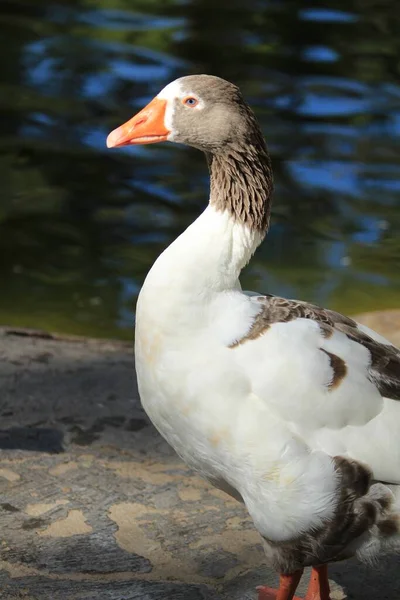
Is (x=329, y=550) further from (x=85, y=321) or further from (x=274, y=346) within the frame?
(x=85, y=321)

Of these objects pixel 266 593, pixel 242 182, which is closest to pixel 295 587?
pixel 266 593

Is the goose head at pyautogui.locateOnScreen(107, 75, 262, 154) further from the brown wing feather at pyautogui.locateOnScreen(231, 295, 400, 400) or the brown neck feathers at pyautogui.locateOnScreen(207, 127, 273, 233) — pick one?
the brown wing feather at pyautogui.locateOnScreen(231, 295, 400, 400)

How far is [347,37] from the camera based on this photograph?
36.5ft

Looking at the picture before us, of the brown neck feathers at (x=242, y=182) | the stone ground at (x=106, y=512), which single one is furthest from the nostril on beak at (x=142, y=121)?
the stone ground at (x=106, y=512)

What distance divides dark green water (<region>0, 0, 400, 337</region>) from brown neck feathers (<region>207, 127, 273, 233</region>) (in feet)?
9.92

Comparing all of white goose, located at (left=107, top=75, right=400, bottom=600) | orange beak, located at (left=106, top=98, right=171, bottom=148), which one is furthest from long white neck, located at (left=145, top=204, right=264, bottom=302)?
orange beak, located at (left=106, top=98, right=171, bottom=148)

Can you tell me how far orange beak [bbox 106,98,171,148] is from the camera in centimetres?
310

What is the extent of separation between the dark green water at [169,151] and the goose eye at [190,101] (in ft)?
10.0

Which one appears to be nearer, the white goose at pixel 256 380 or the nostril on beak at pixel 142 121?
the white goose at pixel 256 380

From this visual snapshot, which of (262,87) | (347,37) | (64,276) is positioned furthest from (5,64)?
(64,276)

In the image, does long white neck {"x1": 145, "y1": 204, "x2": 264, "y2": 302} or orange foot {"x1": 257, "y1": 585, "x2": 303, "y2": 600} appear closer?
long white neck {"x1": 145, "y1": 204, "x2": 264, "y2": 302}

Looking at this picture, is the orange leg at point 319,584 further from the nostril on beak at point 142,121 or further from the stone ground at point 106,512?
the nostril on beak at point 142,121

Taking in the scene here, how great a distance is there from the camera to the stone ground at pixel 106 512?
10.7ft

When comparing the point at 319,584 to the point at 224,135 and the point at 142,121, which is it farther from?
the point at 142,121
